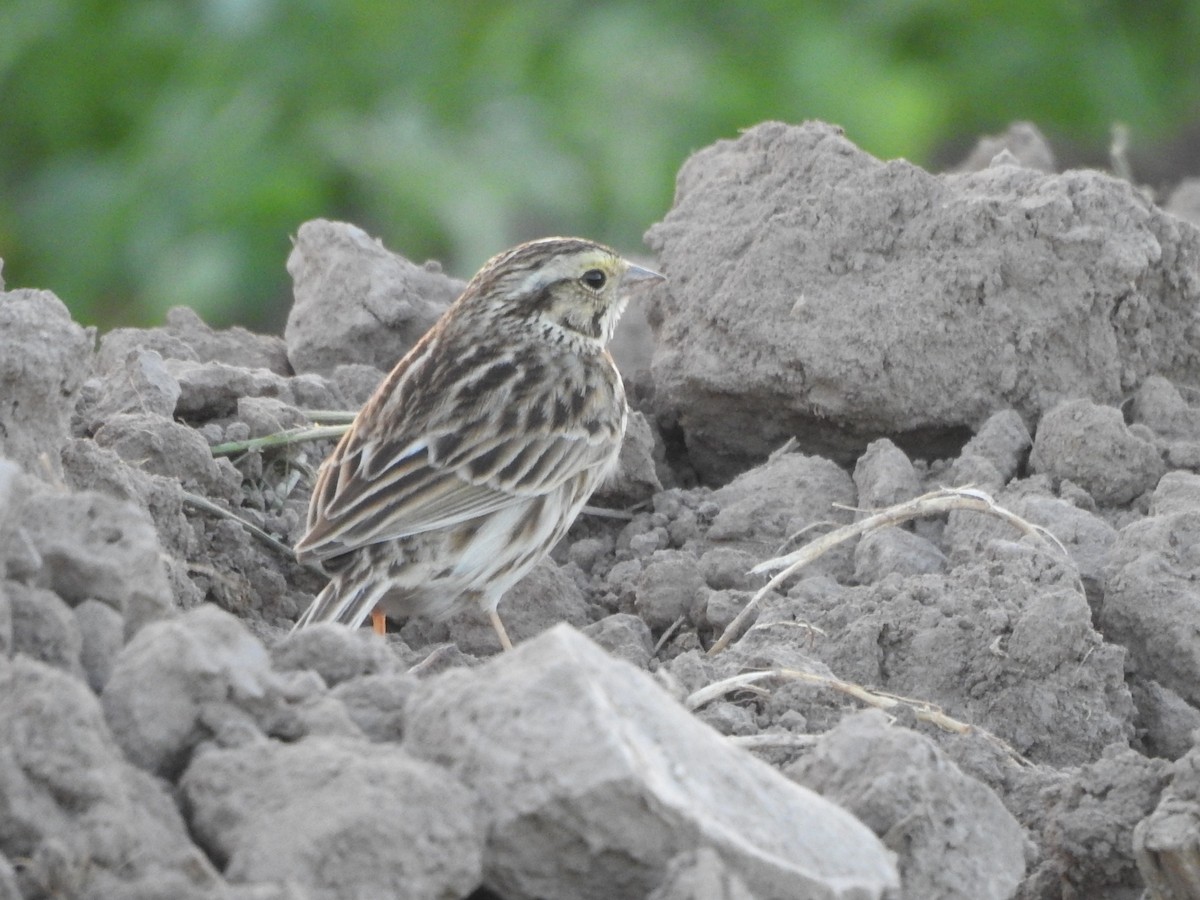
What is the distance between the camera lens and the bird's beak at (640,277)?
283 inches

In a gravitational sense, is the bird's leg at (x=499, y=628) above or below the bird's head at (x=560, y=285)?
below

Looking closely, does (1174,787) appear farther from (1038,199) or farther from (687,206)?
(687,206)

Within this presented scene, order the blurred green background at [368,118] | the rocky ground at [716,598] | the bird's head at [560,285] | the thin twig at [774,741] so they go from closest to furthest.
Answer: the rocky ground at [716,598], the thin twig at [774,741], the bird's head at [560,285], the blurred green background at [368,118]

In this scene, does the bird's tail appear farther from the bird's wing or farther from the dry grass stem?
the dry grass stem

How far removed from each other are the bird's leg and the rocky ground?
2.6 inches

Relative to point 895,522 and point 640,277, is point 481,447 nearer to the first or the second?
point 640,277

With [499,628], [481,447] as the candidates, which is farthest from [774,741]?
[481,447]

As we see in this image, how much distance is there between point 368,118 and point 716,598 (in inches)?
307

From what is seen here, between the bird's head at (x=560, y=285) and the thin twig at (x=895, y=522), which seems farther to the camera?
the bird's head at (x=560, y=285)

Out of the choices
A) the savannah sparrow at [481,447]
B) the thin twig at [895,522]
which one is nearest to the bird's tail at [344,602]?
the savannah sparrow at [481,447]

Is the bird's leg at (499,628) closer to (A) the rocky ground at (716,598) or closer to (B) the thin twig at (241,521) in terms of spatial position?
(A) the rocky ground at (716,598)

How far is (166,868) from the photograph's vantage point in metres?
3.58

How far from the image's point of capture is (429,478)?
643cm

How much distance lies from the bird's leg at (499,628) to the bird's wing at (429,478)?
28 cm
